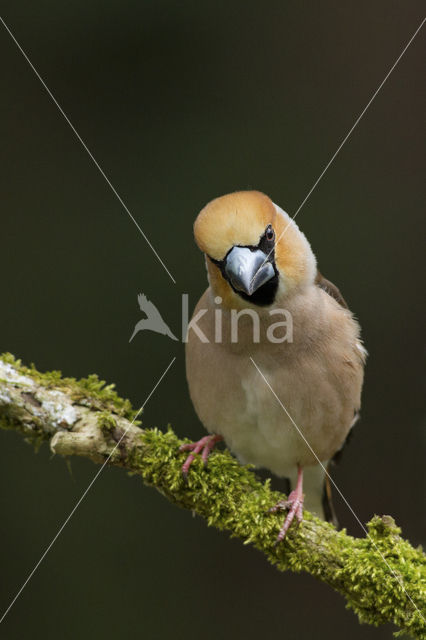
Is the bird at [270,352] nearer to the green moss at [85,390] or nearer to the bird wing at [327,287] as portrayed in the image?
the bird wing at [327,287]

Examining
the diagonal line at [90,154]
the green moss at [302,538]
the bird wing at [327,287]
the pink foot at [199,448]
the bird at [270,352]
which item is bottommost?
the green moss at [302,538]

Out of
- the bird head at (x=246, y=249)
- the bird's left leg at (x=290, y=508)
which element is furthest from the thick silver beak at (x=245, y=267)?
the bird's left leg at (x=290, y=508)

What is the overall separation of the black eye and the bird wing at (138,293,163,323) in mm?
2150

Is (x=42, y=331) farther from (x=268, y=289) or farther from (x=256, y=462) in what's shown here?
(x=268, y=289)

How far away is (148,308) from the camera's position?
4.93m

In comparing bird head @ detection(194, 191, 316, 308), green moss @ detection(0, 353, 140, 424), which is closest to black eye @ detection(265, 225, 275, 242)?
bird head @ detection(194, 191, 316, 308)

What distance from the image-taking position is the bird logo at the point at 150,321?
493cm

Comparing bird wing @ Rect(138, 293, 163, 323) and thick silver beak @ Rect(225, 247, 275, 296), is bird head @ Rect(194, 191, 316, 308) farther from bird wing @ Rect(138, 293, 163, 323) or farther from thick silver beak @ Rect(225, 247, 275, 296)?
bird wing @ Rect(138, 293, 163, 323)

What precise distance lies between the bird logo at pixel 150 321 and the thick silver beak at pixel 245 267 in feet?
7.18

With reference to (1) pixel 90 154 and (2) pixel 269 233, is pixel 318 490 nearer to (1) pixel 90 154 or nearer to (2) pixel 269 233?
(2) pixel 269 233

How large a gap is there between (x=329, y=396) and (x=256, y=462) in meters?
0.52

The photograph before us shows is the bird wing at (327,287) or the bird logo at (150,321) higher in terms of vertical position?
the bird wing at (327,287)

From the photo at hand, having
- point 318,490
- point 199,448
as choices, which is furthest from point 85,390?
point 318,490

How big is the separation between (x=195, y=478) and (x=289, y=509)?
0.35 meters
